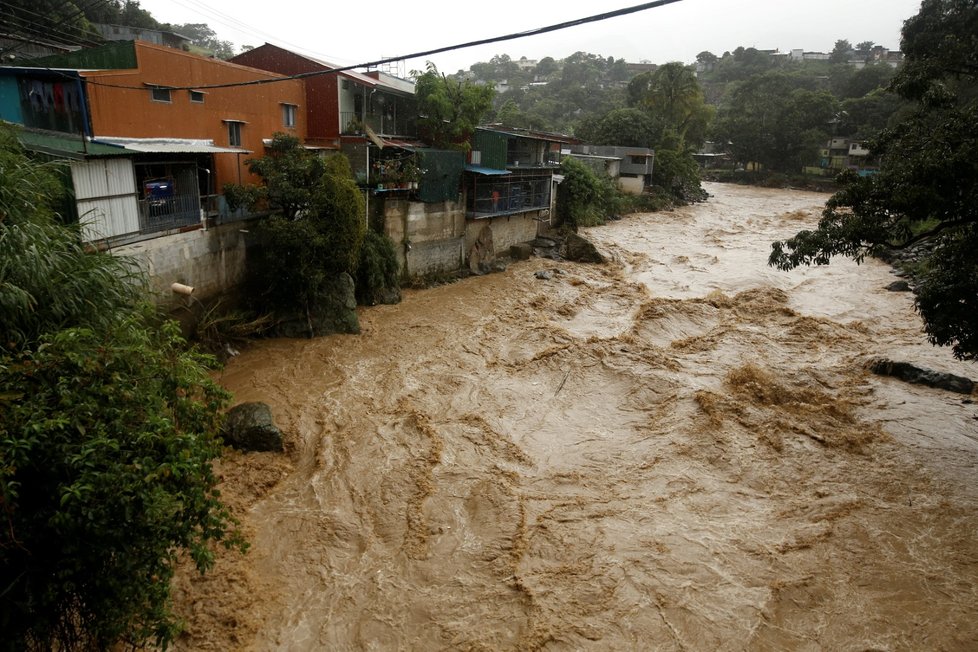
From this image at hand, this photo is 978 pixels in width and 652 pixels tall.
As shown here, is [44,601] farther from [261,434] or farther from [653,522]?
[653,522]

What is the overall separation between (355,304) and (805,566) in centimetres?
1327

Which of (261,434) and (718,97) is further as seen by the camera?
(718,97)

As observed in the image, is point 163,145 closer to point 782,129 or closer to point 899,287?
point 899,287

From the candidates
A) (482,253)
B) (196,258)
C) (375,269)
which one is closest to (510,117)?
(482,253)

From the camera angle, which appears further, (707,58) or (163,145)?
(707,58)

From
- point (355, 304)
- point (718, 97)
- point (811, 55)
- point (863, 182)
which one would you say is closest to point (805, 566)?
point (863, 182)

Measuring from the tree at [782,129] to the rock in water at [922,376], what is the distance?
158 feet

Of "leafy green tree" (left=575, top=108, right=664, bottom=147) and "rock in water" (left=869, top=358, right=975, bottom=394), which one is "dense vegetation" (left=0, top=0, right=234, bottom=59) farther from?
"leafy green tree" (left=575, top=108, right=664, bottom=147)

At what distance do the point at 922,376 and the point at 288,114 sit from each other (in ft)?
66.5

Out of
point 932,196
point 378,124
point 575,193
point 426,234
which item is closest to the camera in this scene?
point 932,196

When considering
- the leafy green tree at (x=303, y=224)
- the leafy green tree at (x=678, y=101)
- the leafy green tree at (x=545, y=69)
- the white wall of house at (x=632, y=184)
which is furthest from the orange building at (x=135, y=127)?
the leafy green tree at (x=545, y=69)

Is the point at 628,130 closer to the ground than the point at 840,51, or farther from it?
closer to the ground

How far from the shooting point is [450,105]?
78.1 ft

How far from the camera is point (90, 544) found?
475cm
